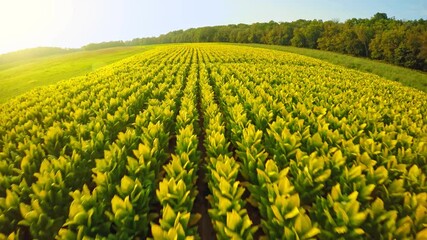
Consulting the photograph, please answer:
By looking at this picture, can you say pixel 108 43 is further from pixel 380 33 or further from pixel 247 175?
pixel 247 175

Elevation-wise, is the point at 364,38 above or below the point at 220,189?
above

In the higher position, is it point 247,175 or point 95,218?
point 95,218

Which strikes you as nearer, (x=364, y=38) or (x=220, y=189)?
(x=220, y=189)

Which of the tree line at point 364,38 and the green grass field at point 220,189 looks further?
the tree line at point 364,38

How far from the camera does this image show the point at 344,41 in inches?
2057

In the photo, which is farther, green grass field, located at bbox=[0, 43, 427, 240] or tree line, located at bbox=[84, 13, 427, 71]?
tree line, located at bbox=[84, 13, 427, 71]

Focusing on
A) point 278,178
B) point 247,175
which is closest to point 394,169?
point 278,178

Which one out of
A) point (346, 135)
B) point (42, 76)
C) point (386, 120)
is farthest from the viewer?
point (42, 76)

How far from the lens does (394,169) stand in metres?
4.11

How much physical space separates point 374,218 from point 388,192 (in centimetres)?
79

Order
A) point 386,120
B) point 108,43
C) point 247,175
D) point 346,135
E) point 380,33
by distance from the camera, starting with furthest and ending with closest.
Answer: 1. point 108,43
2. point 380,33
3. point 386,120
4. point 346,135
5. point 247,175

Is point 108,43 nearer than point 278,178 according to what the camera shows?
No

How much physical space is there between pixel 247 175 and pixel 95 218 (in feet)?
8.50

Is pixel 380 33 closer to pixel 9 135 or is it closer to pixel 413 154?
pixel 413 154
